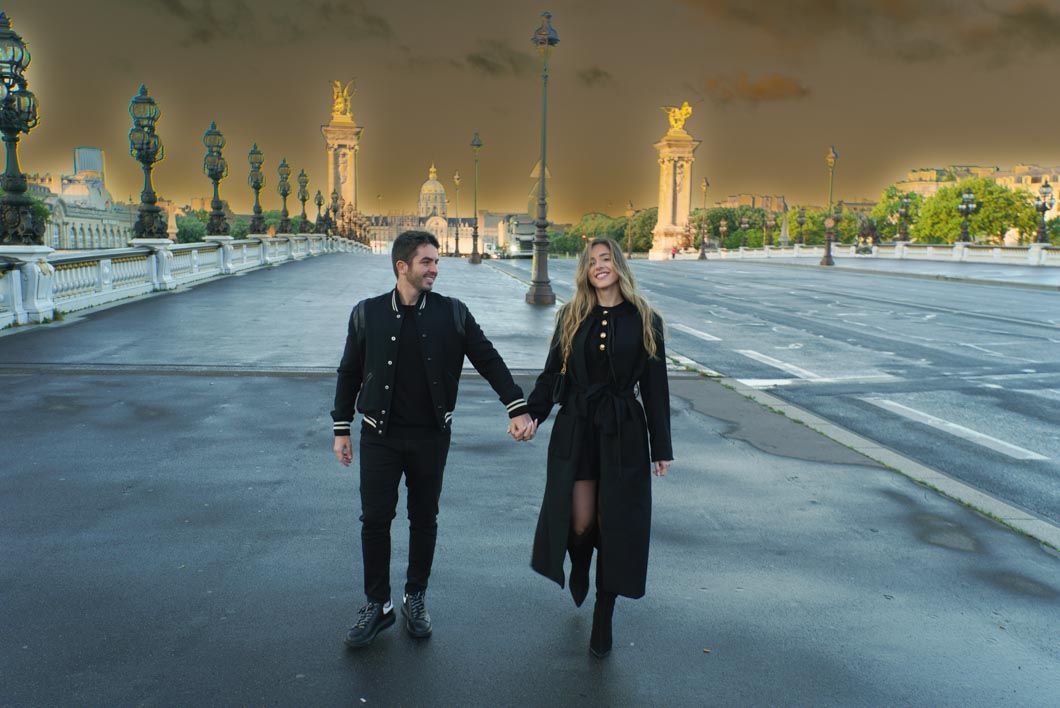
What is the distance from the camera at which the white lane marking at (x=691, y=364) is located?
1276 centimetres

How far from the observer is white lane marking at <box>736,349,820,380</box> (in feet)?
43.6

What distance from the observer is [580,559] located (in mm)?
4547

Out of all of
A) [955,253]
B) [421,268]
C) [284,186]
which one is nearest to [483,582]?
[421,268]

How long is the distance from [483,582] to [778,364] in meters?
10.3

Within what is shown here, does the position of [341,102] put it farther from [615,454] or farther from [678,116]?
[615,454]

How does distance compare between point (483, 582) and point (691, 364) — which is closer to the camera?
point (483, 582)

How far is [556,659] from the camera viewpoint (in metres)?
4.24

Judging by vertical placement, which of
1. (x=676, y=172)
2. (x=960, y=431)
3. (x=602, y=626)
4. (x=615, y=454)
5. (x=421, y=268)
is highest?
(x=676, y=172)

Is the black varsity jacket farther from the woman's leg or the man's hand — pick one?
the woman's leg

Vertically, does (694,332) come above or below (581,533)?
below

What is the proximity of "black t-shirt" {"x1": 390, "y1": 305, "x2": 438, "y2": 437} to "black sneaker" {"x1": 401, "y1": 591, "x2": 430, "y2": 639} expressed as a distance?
86cm

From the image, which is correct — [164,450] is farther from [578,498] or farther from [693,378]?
[693,378]

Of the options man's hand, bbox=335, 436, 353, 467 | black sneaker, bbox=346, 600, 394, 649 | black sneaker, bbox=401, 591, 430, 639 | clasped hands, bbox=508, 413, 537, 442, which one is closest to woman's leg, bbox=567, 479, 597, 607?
clasped hands, bbox=508, 413, 537, 442

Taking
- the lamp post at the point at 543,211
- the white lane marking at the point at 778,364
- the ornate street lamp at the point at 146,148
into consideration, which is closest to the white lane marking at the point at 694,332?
the white lane marking at the point at 778,364
